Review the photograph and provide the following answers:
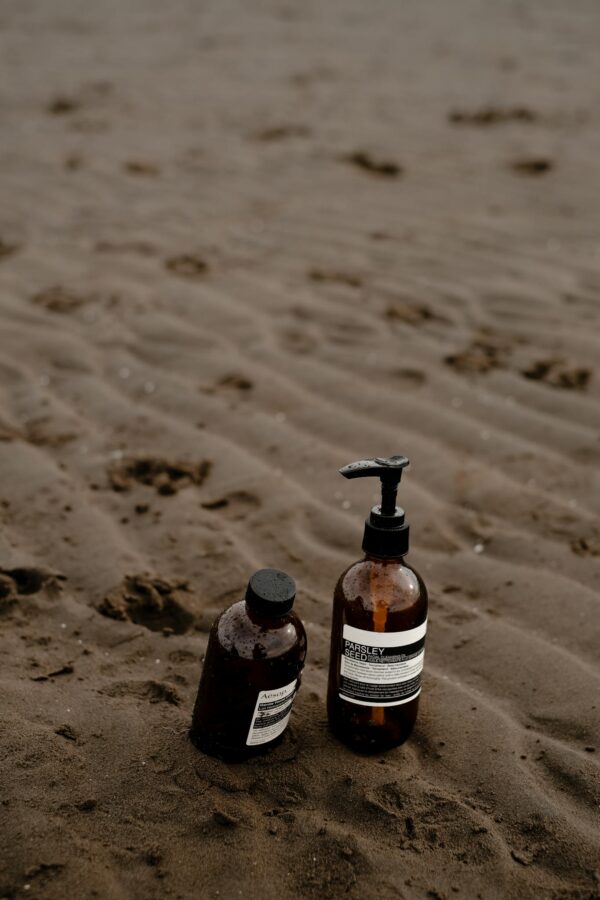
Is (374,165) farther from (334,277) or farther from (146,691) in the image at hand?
(146,691)

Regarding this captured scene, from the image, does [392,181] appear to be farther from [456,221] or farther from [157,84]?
[157,84]

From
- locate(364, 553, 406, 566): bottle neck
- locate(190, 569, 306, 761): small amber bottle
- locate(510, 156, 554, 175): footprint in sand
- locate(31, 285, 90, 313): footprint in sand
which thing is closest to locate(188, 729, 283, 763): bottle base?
locate(190, 569, 306, 761): small amber bottle

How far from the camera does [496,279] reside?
4.48 m

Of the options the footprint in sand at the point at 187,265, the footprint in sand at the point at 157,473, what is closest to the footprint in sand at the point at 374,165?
the footprint in sand at the point at 187,265

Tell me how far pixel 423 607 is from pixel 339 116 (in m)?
5.42

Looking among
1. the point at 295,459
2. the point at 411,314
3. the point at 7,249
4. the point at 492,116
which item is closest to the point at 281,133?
the point at 492,116

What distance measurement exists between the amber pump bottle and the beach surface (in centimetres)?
19

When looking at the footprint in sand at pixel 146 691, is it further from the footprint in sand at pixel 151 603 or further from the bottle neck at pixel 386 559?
the bottle neck at pixel 386 559

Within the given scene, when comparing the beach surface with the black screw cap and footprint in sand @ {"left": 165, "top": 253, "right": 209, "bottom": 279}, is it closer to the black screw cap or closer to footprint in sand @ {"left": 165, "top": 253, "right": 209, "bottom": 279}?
footprint in sand @ {"left": 165, "top": 253, "right": 209, "bottom": 279}

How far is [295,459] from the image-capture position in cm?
326

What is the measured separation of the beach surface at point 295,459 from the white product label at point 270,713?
7 centimetres

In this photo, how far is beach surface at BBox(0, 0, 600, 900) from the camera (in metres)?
1.93

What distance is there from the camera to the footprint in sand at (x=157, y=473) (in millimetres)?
3119

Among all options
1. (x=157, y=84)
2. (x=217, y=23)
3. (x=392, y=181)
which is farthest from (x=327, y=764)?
(x=217, y=23)
